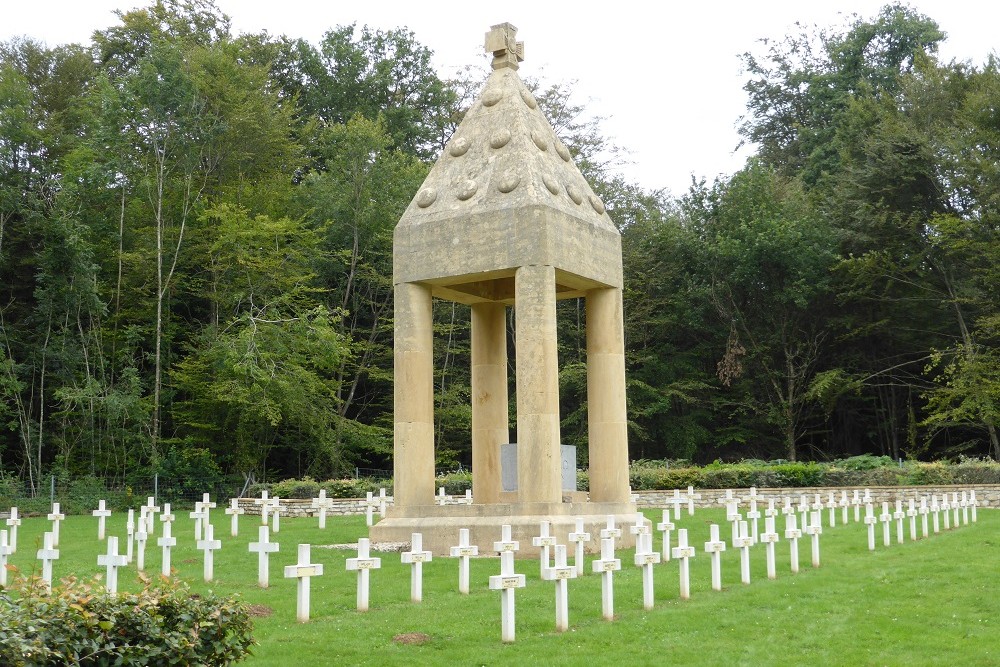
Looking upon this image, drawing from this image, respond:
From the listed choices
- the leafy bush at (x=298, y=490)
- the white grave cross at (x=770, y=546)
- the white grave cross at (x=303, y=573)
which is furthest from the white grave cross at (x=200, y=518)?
the white grave cross at (x=770, y=546)

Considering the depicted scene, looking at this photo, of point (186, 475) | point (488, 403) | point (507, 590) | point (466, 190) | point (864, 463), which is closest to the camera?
point (507, 590)

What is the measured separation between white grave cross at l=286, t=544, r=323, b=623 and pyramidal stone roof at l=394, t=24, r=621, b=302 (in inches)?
384

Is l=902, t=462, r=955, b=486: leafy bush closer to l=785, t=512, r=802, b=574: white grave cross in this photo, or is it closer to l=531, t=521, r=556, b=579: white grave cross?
l=785, t=512, r=802, b=574: white grave cross

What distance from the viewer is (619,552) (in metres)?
19.7

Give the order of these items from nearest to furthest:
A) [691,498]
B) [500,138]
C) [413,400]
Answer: [413,400] < [500,138] < [691,498]

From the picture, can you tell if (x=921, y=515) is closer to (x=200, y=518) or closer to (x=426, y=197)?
(x=426, y=197)

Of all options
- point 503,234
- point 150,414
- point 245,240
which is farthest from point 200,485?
point 503,234

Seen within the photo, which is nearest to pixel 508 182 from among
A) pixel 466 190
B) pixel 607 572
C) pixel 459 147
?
pixel 466 190

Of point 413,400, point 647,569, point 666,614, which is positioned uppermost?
point 413,400

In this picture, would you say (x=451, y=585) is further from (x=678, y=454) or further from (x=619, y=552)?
(x=678, y=454)

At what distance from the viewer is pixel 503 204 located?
21.1 meters

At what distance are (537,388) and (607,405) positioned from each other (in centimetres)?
248

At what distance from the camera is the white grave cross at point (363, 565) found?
41.0ft

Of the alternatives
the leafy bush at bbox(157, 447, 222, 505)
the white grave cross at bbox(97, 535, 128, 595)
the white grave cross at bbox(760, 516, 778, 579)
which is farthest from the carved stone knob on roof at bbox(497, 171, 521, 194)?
the leafy bush at bbox(157, 447, 222, 505)
